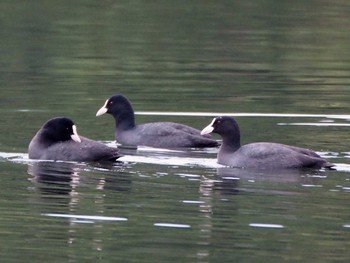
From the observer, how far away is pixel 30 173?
17.2 metres

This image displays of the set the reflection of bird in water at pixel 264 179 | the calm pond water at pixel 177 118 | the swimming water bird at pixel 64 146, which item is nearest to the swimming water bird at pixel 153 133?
the calm pond water at pixel 177 118

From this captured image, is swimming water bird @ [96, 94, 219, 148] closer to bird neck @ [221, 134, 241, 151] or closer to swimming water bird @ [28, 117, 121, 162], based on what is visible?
bird neck @ [221, 134, 241, 151]

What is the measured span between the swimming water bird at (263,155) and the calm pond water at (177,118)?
229 millimetres

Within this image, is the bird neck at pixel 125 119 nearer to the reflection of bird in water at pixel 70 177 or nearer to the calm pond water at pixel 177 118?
the calm pond water at pixel 177 118

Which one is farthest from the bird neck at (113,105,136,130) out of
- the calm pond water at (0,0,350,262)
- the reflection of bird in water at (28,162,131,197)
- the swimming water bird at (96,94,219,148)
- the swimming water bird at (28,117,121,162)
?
the reflection of bird in water at (28,162,131,197)

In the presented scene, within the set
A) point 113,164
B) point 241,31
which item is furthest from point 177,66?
point 113,164

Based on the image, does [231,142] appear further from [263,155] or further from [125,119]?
[125,119]

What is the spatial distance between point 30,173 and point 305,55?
15.6 m

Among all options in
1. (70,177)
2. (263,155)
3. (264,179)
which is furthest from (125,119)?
(264,179)

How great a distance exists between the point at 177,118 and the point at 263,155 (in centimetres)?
466

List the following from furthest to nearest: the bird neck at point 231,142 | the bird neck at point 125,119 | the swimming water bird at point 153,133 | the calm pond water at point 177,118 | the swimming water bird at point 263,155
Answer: the bird neck at point 125,119, the swimming water bird at point 153,133, the bird neck at point 231,142, the swimming water bird at point 263,155, the calm pond water at point 177,118

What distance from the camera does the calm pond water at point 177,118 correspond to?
1307 cm

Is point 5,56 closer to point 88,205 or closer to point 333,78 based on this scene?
point 333,78

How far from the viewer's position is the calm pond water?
1307cm
